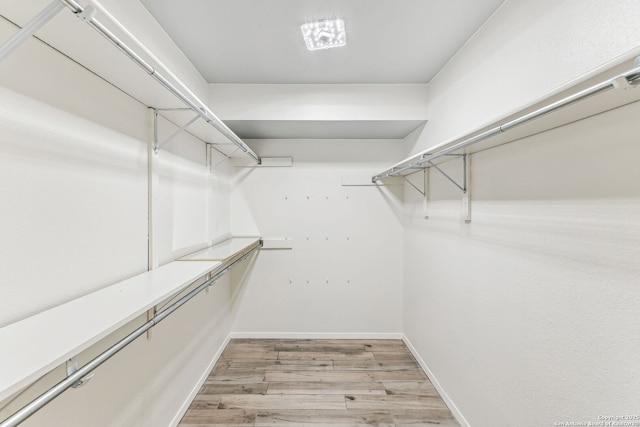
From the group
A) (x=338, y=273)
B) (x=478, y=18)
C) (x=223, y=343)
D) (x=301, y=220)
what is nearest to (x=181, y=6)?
(x=478, y=18)

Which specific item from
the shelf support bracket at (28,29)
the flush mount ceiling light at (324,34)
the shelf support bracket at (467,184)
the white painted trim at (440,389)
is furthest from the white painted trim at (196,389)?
the flush mount ceiling light at (324,34)

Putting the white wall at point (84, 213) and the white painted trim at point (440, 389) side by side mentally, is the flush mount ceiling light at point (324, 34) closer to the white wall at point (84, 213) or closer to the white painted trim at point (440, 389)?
the white wall at point (84, 213)

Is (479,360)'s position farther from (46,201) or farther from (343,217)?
(46,201)

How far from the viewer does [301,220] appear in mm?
2762

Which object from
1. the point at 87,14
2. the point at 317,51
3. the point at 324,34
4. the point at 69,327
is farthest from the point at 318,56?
the point at 69,327

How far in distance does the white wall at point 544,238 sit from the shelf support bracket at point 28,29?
1.28m

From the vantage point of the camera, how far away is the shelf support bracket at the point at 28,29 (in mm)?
552

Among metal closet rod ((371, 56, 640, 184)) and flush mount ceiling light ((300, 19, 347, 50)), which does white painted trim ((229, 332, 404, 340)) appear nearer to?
metal closet rod ((371, 56, 640, 184))

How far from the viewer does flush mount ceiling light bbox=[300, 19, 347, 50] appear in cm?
146

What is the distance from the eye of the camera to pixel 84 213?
1.01m

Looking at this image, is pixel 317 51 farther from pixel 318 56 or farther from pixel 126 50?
pixel 126 50

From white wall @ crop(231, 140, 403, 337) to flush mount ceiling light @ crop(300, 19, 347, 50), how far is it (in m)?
1.20

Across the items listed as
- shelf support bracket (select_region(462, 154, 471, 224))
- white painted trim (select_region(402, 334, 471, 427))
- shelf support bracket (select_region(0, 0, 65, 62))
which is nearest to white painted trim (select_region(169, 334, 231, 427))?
white painted trim (select_region(402, 334, 471, 427))

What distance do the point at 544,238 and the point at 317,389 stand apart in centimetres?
187
